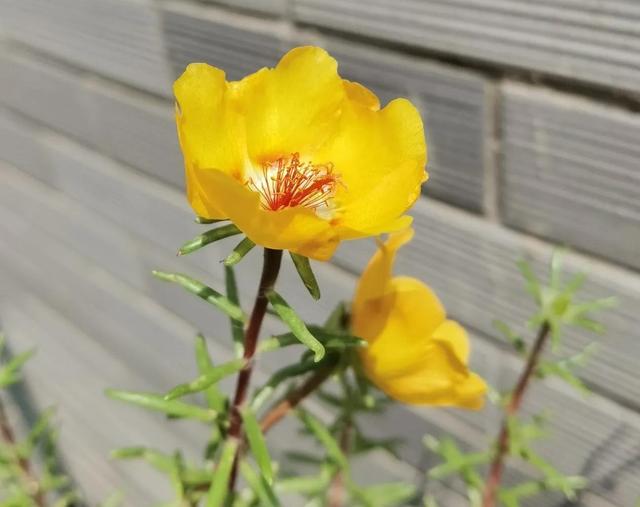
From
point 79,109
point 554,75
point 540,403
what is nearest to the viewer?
point 554,75

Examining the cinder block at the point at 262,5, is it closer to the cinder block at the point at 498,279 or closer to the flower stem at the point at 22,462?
the cinder block at the point at 498,279

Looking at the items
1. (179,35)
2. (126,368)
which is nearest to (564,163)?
(179,35)

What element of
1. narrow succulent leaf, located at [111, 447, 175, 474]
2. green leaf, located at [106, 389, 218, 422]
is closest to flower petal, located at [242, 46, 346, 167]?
green leaf, located at [106, 389, 218, 422]

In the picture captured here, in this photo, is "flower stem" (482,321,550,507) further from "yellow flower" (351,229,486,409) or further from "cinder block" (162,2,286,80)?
"cinder block" (162,2,286,80)

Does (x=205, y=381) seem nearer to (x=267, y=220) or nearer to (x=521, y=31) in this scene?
(x=267, y=220)

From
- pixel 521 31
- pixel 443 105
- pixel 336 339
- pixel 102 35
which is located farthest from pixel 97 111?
pixel 336 339

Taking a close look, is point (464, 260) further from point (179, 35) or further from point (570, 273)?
point (179, 35)
